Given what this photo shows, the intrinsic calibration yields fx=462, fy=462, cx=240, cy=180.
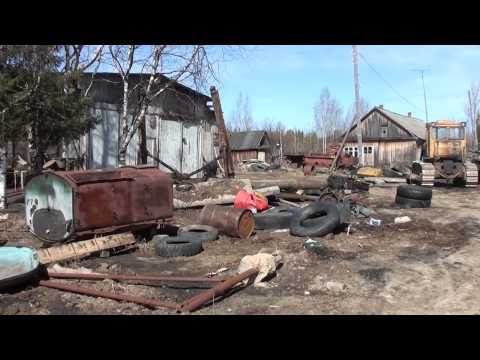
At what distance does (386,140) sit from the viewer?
44812mm

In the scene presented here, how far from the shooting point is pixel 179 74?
16500mm

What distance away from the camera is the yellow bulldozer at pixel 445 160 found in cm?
2170

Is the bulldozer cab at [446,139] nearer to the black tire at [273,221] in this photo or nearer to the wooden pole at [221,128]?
the wooden pole at [221,128]

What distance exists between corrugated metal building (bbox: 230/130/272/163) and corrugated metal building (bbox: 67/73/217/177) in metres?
31.5

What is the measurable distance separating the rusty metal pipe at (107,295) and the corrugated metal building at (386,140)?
40417 mm

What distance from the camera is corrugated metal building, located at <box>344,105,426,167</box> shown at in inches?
1729

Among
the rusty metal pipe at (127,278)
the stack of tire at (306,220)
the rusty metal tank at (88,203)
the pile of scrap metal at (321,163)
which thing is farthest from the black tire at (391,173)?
the rusty metal pipe at (127,278)

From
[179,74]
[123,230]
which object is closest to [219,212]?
[123,230]

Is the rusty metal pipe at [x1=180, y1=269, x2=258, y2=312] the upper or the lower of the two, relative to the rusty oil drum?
lower

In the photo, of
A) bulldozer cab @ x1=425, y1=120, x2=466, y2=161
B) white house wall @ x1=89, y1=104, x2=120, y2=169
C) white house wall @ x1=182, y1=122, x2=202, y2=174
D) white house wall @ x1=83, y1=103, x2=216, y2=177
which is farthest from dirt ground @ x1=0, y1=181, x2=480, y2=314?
bulldozer cab @ x1=425, y1=120, x2=466, y2=161

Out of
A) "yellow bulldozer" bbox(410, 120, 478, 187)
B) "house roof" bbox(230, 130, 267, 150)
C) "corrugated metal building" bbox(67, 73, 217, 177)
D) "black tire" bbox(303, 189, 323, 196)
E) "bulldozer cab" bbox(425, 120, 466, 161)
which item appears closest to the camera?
"black tire" bbox(303, 189, 323, 196)

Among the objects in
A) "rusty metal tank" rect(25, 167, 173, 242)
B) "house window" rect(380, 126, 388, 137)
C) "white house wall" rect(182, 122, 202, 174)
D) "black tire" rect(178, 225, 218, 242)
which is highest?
"house window" rect(380, 126, 388, 137)

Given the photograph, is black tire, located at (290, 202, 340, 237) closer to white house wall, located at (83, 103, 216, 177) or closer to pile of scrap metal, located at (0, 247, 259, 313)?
pile of scrap metal, located at (0, 247, 259, 313)
